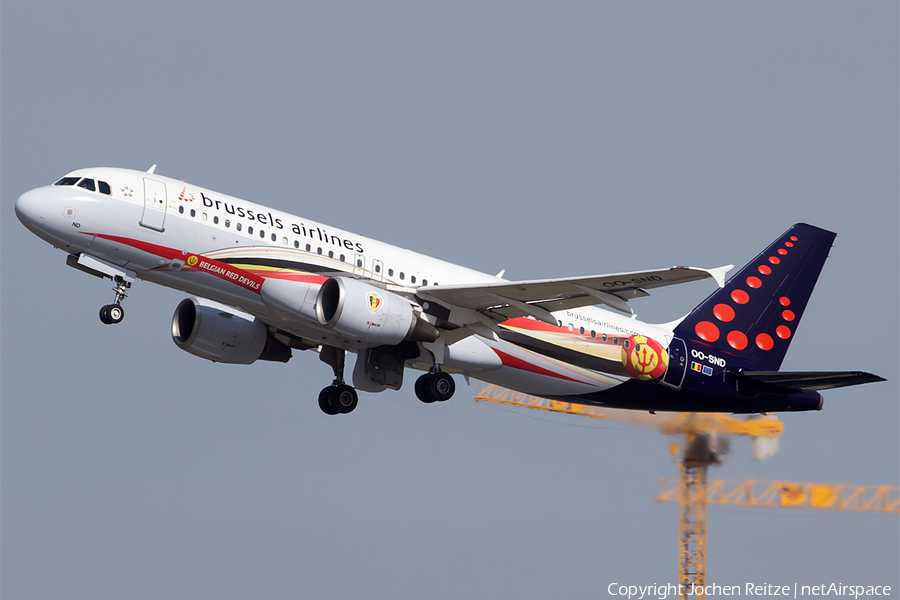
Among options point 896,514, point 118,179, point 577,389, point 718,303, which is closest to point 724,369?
point 718,303

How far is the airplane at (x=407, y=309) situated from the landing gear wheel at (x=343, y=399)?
0.17ft

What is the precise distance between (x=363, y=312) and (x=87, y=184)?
7427 millimetres

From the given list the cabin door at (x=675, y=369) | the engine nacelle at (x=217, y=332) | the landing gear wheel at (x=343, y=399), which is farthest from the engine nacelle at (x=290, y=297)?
the cabin door at (x=675, y=369)

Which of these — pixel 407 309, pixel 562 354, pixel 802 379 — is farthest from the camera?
pixel 802 379

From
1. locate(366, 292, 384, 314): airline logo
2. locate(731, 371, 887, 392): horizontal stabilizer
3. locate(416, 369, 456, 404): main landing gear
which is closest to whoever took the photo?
locate(366, 292, 384, 314): airline logo

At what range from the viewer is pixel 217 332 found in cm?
3397

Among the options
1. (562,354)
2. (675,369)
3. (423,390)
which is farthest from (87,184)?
(675,369)

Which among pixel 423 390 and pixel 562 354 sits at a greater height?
pixel 562 354

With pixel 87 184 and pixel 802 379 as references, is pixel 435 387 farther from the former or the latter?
pixel 802 379

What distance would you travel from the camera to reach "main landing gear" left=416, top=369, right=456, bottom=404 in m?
32.0

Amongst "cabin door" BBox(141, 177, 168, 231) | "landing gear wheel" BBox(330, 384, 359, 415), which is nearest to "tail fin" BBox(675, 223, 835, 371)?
"landing gear wheel" BBox(330, 384, 359, 415)

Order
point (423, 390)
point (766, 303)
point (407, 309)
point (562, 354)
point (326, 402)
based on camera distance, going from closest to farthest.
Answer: point (407, 309), point (423, 390), point (562, 354), point (326, 402), point (766, 303)

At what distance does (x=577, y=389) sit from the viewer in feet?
112

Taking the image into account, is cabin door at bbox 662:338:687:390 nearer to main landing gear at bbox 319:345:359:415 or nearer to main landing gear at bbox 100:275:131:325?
main landing gear at bbox 319:345:359:415
